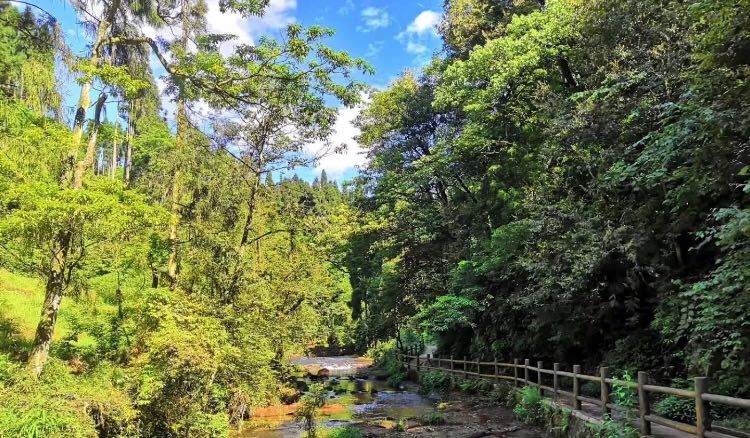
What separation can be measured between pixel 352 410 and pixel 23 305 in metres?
12.1

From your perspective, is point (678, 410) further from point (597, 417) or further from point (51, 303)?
point (51, 303)

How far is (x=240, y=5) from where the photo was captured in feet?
35.1

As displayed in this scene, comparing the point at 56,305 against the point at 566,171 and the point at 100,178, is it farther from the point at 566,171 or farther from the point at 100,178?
the point at 566,171

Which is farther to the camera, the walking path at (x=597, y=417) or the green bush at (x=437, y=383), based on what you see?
the green bush at (x=437, y=383)

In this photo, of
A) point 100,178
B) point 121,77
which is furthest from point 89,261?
point 121,77

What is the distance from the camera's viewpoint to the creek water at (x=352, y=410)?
1373cm

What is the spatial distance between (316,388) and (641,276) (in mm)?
9191

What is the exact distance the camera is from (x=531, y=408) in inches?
497

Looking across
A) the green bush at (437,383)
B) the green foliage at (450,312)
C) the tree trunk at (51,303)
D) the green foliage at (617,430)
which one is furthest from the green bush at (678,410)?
the green bush at (437,383)

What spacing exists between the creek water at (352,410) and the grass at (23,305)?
240 inches

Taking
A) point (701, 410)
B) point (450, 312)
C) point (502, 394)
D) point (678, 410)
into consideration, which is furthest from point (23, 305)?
point (701, 410)

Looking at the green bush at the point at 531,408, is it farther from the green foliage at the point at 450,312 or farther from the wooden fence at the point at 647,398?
the green foliage at the point at 450,312

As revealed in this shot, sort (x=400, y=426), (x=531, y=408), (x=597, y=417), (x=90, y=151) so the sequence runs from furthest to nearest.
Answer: (x=400, y=426) < (x=531, y=408) < (x=90, y=151) < (x=597, y=417)

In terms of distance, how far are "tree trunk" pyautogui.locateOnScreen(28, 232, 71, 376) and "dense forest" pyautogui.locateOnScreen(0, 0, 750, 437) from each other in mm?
41
